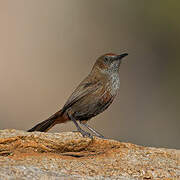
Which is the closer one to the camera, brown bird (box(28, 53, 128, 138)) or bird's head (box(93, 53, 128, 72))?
brown bird (box(28, 53, 128, 138))

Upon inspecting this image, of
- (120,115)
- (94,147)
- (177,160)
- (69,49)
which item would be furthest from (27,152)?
(69,49)

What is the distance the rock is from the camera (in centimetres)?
590

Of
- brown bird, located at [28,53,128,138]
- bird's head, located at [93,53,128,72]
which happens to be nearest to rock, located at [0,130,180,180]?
brown bird, located at [28,53,128,138]

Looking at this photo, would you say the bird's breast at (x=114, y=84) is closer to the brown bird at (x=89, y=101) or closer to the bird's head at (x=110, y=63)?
the brown bird at (x=89, y=101)

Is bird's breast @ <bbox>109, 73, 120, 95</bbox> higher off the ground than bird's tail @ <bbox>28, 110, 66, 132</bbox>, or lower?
higher

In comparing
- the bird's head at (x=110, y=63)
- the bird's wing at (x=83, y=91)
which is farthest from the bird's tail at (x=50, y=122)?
the bird's head at (x=110, y=63)

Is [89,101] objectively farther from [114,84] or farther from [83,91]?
[114,84]

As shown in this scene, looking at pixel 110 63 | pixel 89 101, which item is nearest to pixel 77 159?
pixel 89 101

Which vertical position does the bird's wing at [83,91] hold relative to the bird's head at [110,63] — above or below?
below

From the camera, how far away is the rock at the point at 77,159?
19.4 feet

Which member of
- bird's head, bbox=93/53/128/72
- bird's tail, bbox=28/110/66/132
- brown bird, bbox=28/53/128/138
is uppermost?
bird's head, bbox=93/53/128/72

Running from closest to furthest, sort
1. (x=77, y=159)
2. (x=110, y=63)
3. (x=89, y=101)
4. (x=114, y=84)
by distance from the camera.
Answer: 1. (x=77, y=159)
2. (x=89, y=101)
3. (x=114, y=84)
4. (x=110, y=63)

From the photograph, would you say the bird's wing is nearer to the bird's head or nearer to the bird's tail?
the bird's tail

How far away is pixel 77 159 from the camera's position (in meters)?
6.51
